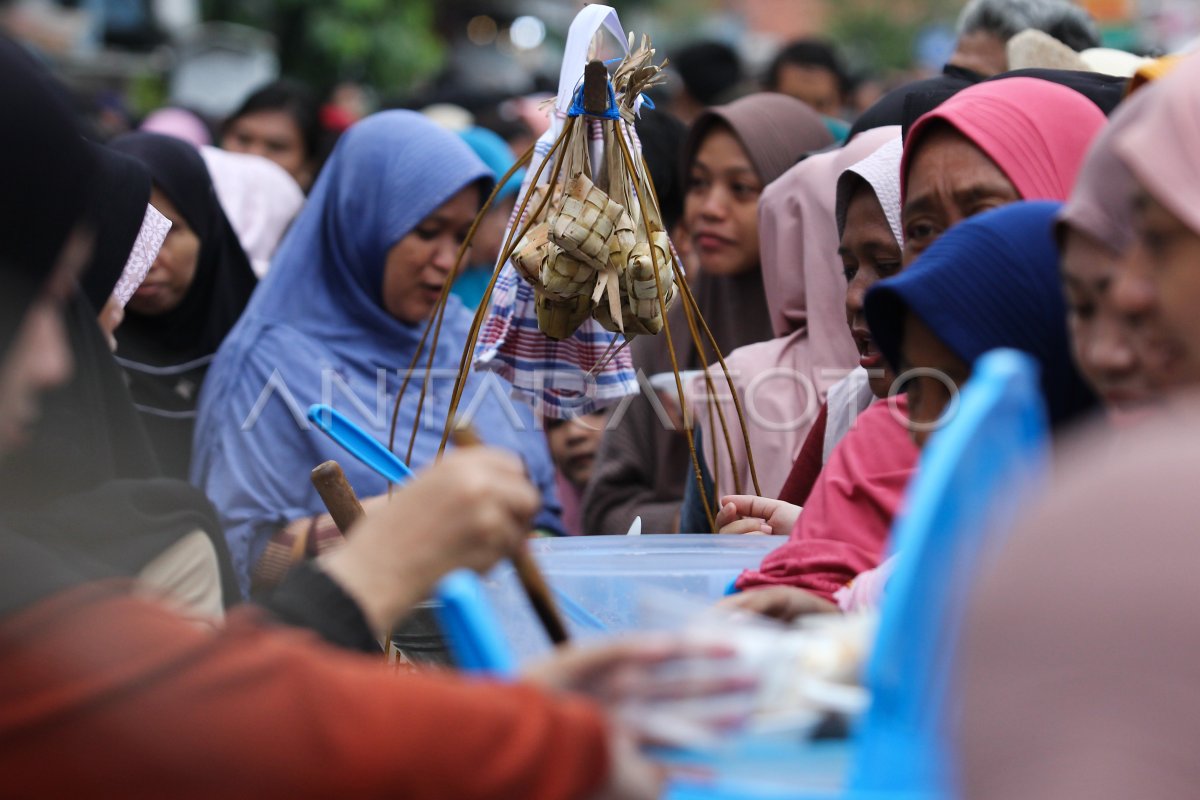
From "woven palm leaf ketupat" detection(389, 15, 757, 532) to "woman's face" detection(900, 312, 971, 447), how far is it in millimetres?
534

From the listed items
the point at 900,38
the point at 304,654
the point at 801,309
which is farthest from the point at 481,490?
the point at 900,38

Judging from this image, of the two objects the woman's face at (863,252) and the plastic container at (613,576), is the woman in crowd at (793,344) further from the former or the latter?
the plastic container at (613,576)

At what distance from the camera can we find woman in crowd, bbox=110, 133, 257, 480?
350 centimetres

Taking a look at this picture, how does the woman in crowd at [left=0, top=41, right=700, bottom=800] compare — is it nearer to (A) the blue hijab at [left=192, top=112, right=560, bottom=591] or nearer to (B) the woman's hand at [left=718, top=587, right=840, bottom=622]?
(B) the woman's hand at [left=718, top=587, right=840, bottom=622]

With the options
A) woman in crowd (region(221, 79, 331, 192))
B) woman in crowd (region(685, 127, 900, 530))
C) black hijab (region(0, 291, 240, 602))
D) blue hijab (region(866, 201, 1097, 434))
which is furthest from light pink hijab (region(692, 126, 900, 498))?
woman in crowd (region(221, 79, 331, 192))

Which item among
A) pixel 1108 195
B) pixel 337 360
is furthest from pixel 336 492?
pixel 337 360

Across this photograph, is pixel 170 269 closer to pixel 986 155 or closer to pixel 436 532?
pixel 986 155

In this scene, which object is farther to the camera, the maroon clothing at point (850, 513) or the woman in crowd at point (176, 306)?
the woman in crowd at point (176, 306)

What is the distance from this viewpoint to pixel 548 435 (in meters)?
3.76

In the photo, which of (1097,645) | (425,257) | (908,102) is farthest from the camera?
(425,257)

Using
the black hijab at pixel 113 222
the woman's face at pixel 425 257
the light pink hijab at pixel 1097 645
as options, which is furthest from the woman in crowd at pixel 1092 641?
the woman's face at pixel 425 257

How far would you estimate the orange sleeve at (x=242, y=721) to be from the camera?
858mm

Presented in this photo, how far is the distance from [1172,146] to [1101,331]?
6.7 inches

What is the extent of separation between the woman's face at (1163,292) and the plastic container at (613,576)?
2.01ft
